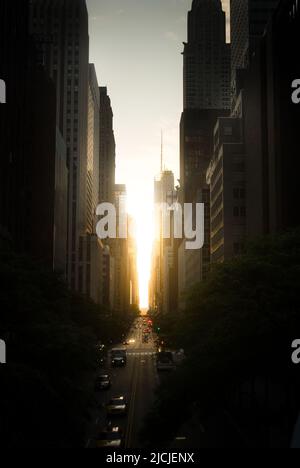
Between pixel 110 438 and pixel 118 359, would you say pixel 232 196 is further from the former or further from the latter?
pixel 110 438

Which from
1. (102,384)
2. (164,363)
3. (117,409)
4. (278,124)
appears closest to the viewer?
(117,409)

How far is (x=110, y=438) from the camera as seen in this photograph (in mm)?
34469

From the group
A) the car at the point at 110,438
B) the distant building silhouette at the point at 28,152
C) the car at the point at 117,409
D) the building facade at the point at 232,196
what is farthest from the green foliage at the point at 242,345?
the building facade at the point at 232,196

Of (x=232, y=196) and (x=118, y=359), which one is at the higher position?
(x=232, y=196)

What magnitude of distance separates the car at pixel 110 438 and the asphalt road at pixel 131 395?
2.41 ft

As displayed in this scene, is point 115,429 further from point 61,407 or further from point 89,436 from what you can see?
point 61,407

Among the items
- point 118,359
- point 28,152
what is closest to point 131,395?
point 118,359

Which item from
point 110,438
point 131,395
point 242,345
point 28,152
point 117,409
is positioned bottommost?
point 131,395

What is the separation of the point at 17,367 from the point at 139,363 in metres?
83.7

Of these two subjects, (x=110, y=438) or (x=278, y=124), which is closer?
(x=110, y=438)

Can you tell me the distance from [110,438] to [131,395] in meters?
29.3

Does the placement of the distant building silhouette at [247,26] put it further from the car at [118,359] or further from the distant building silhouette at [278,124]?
the car at [118,359]

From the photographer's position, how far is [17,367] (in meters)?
23.6

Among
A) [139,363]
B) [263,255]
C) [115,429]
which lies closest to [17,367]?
[115,429]
